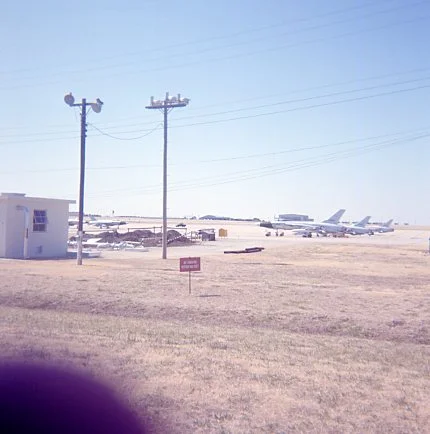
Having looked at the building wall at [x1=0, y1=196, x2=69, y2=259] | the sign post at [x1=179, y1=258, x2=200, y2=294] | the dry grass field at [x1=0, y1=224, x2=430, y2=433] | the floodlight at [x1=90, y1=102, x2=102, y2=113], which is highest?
the floodlight at [x1=90, y1=102, x2=102, y2=113]

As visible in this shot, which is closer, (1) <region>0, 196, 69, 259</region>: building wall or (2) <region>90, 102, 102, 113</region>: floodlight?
(2) <region>90, 102, 102, 113</region>: floodlight

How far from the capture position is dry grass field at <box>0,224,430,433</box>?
6.62m

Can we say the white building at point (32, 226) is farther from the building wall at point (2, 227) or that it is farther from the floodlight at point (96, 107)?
the floodlight at point (96, 107)

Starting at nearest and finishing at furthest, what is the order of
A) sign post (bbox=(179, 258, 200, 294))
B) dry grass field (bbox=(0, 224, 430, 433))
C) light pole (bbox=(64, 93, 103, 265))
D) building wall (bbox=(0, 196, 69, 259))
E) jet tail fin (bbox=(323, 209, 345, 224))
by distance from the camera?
dry grass field (bbox=(0, 224, 430, 433))
sign post (bbox=(179, 258, 200, 294))
light pole (bbox=(64, 93, 103, 265))
building wall (bbox=(0, 196, 69, 259))
jet tail fin (bbox=(323, 209, 345, 224))

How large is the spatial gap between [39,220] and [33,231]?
83cm

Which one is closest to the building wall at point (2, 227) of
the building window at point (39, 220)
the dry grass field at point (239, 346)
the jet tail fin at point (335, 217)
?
the building window at point (39, 220)

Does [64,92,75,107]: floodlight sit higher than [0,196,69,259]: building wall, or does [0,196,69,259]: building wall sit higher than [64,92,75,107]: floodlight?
[64,92,75,107]: floodlight

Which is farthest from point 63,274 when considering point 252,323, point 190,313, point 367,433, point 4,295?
point 367,433

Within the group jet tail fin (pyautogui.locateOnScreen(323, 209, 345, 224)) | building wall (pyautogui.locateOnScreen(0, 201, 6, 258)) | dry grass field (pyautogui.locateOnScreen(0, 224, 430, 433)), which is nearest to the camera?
dry grass field (pyautogui.locateOnScreen(0, 224, 430, 433))

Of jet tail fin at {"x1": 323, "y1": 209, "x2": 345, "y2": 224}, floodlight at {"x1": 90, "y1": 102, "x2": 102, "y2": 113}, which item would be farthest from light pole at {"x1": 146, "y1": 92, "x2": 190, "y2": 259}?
jet tail fin at {"x1": 323, "y1": 209, "x2": 345, "y2": 224}

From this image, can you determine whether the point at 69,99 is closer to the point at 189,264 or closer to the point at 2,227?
the point at 2,227

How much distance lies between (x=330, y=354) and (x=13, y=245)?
28042 mm

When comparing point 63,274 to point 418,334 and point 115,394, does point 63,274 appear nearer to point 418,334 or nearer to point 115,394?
point 418,334

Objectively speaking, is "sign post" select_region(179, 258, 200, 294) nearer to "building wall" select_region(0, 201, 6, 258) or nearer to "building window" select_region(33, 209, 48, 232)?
"building wall" select_region(0, 201, 6, 258)
